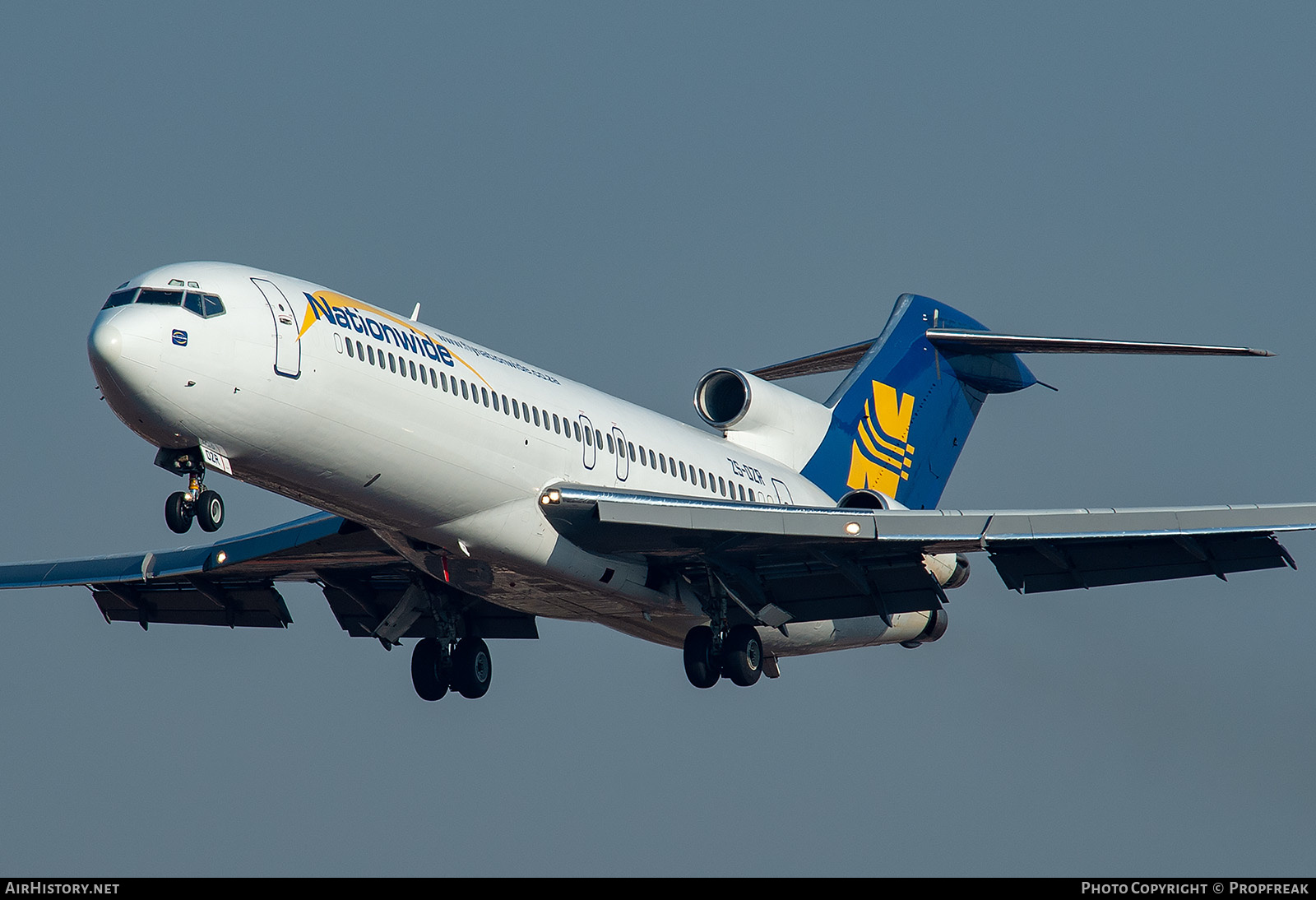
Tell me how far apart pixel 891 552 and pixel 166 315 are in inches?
376

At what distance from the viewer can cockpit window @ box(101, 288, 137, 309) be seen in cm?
1748

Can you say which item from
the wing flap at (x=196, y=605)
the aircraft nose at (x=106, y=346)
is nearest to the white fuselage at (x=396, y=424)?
the aircraft nose at (x=106, y=346)

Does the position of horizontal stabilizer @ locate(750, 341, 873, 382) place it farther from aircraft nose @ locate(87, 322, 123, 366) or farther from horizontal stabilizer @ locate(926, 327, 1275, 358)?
aircraft nose @ locate(87, 322, 123, 366)

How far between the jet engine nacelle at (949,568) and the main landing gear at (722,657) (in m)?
2.64

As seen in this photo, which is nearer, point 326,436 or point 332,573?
point 326,436

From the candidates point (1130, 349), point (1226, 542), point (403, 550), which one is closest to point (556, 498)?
point (403, 550)

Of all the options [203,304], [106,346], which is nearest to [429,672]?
[203,304]

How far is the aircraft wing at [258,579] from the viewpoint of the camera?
→ 22031mm

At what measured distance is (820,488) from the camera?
89.1ft

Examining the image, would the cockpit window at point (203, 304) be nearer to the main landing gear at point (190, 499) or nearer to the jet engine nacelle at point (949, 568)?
the main landing gear at point (190, 499)

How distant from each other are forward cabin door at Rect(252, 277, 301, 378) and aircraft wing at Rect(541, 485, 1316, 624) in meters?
3.74

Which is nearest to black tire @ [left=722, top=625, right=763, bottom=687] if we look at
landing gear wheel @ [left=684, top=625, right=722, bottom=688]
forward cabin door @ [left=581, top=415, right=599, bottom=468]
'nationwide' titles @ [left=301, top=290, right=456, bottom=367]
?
landing gear wheel @ [left=684, top=625, right=722, bottom=688]

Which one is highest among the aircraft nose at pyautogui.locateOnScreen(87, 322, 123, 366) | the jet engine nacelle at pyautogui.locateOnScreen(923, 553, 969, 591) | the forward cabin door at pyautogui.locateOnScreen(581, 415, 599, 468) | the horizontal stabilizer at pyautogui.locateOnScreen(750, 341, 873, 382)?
the horizontal stabilizer at pyautogui.locateOnScreen(750, 341, 873, 382)

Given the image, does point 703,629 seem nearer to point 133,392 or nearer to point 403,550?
point 403,550
